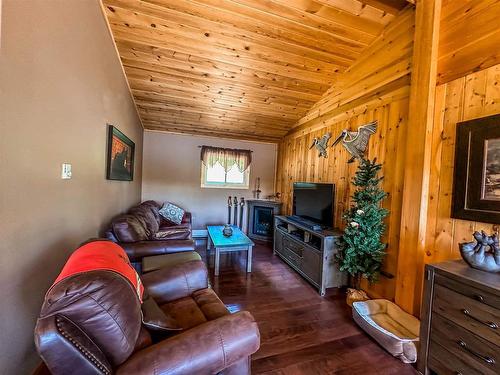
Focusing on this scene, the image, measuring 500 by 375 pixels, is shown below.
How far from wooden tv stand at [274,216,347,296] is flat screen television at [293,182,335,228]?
25 centimetres

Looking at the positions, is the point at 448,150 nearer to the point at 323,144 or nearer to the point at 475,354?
the point at 475,354

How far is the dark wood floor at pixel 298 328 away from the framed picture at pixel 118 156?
188cm

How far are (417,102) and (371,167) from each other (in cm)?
73

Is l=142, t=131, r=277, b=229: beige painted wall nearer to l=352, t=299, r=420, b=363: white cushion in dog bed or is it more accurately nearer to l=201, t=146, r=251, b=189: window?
l=201, t=146, r=251, b=189: window

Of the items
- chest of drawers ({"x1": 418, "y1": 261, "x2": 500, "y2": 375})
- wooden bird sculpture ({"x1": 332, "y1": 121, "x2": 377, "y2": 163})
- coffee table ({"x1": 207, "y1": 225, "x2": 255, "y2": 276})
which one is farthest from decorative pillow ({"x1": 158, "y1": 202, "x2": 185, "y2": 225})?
chest of drawers ({"x1": 418, "y1": 261, "x2": 500, "y2": 375})

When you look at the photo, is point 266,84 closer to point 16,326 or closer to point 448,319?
point 448,319

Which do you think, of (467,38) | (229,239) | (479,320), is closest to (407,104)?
(467,38)

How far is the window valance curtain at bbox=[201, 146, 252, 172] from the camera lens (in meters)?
5.14

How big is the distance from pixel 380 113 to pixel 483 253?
5.85ft

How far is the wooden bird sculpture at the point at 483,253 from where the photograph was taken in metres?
1.41

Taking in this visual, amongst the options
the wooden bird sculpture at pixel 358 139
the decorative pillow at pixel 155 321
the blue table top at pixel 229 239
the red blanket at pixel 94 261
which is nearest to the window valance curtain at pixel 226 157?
the blue table top at pixel 229 239

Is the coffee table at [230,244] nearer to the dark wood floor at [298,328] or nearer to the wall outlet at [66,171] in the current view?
the dark wood floor at [298,328]

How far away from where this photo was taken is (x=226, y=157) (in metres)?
5.29

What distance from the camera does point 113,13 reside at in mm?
2283
